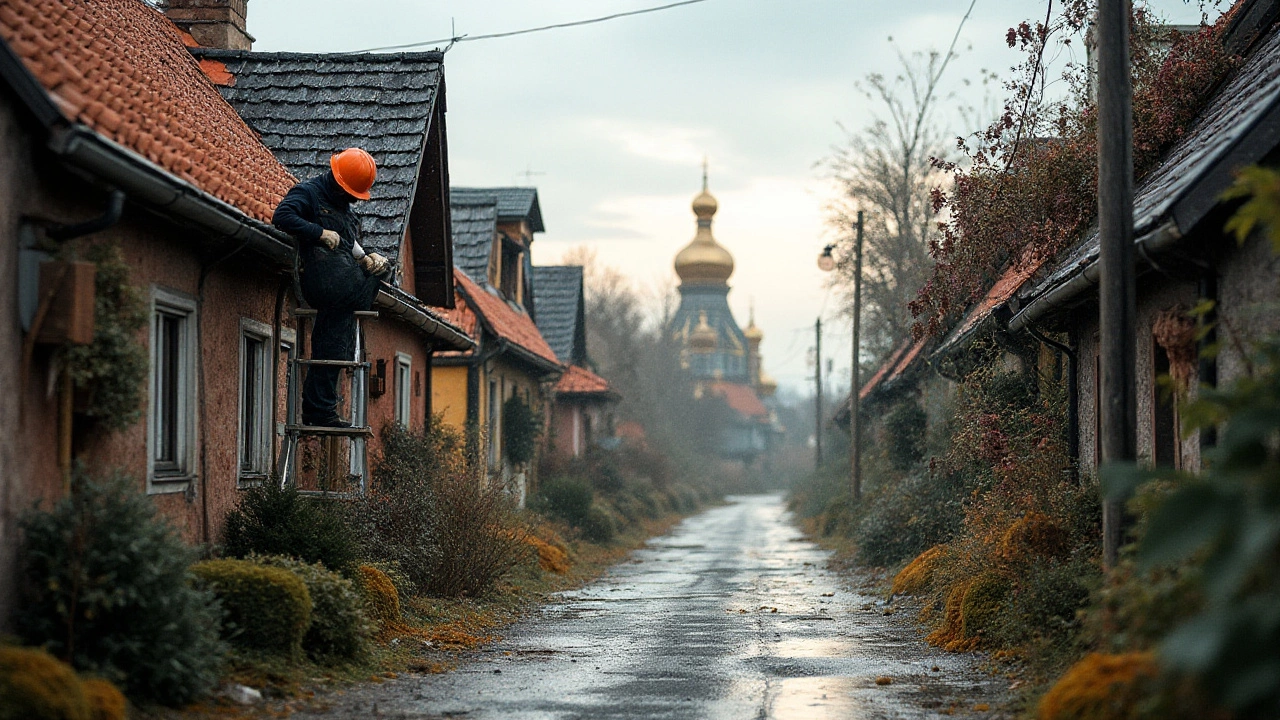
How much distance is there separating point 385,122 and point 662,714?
1065 centimetres

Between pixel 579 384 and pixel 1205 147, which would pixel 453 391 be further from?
pixel 1205 147

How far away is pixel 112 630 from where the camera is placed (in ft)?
24.5

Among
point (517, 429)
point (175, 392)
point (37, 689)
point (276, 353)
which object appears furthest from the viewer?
point (517, 429)

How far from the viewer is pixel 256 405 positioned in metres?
12.8

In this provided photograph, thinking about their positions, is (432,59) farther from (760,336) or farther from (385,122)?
(760,336)

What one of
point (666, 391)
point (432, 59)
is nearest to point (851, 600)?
point (432, 59)

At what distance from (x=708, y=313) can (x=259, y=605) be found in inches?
4228

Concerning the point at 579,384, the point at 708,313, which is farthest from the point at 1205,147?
the point at 708,313

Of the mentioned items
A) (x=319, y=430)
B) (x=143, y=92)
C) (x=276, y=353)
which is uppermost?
(x=143, y=92)

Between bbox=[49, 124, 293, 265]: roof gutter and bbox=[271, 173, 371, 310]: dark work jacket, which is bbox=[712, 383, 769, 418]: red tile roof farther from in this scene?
bbox=[49, 124, 293, 265]: roof gutter

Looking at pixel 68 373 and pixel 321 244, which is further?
pixel 321 244

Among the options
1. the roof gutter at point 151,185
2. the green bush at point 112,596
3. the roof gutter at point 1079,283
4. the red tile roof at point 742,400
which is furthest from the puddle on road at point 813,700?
the red tile roof at point 742,400

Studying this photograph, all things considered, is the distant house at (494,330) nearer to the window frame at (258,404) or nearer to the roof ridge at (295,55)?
the roof ridge at (295,55)

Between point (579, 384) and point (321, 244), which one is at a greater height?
point (321, 244)
